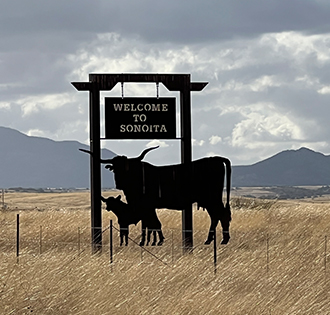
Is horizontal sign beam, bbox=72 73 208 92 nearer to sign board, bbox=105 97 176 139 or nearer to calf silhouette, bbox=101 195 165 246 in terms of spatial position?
sign board, bbox=105 97 176 139

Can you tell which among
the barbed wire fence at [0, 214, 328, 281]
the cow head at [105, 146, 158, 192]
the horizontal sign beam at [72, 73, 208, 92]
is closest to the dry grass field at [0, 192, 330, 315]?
the barbed wire fence at [0, 214, 328, 281]

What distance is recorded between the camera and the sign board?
15.3 meters

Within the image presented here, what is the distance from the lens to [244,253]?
14.4m

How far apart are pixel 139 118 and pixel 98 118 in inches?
→ 34.3

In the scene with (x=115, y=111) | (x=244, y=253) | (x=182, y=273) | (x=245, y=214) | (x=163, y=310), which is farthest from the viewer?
(x=245, y=214)

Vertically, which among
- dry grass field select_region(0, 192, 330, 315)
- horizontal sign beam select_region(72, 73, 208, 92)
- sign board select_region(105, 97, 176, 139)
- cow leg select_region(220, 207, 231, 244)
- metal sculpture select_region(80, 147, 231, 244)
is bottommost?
dry grass field select_region(0, 192, 330, 315)

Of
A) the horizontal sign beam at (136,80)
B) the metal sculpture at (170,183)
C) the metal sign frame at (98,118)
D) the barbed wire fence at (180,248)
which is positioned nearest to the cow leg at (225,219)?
the metal sculpture at (170,183)

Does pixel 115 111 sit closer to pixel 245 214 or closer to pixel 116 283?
pixel 116 283

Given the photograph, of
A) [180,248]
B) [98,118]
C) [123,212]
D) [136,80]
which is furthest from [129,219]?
[136,80]

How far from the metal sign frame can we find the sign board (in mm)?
291

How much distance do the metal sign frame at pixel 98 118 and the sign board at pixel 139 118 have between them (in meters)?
0.29

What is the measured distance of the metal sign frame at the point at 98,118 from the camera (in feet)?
50.5

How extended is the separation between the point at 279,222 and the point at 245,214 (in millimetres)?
1552

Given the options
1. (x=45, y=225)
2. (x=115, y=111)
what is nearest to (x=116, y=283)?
(x=115, y=111)
